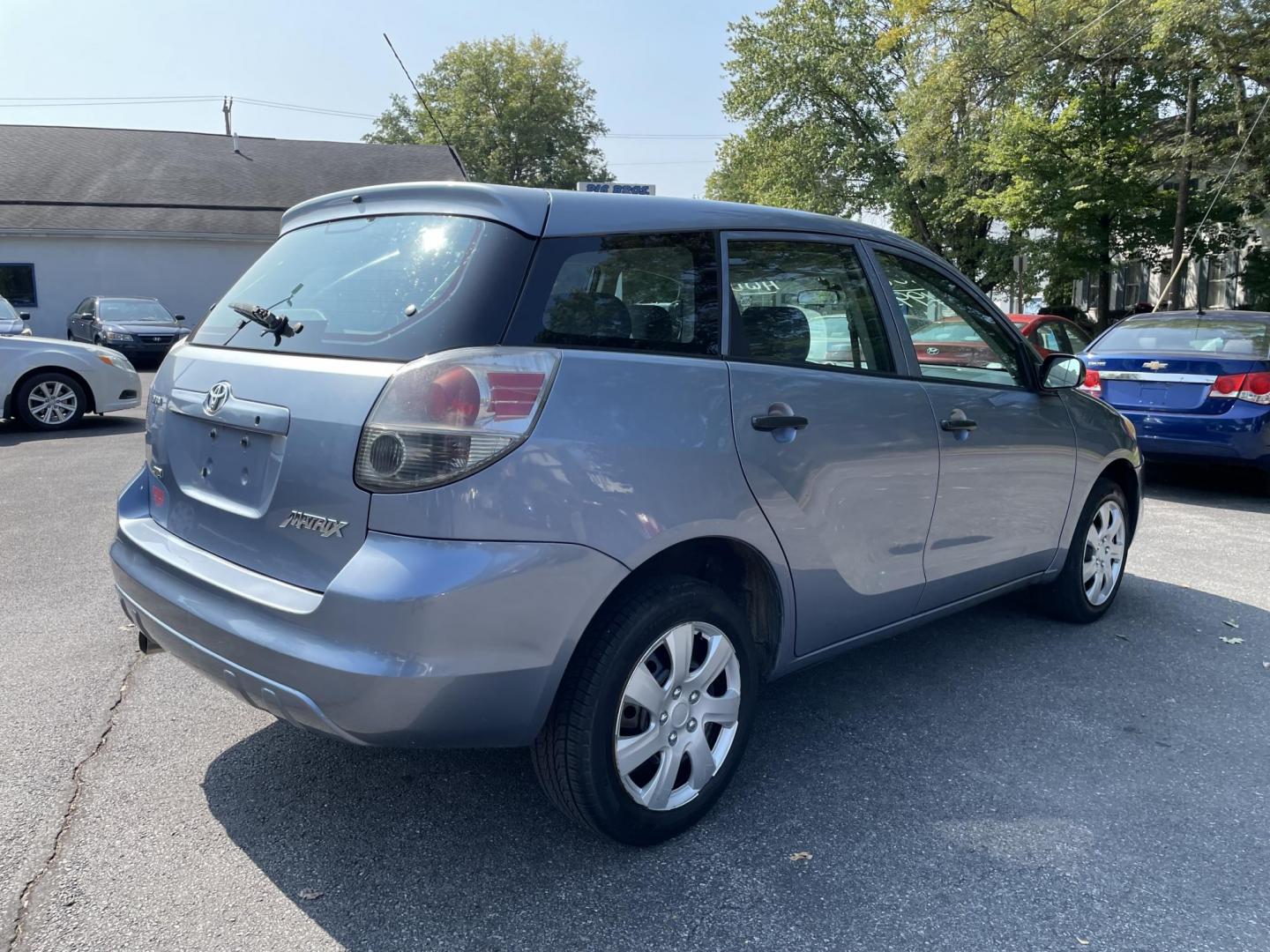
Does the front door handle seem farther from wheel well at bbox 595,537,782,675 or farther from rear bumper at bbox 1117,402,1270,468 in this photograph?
rear bumper at bbox 1117,402,1270,468

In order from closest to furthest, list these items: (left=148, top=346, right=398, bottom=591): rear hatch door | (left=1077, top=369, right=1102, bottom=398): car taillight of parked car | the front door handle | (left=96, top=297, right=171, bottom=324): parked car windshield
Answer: (left=148, top=346, right=398, bottom=591): rear hatch door
the front door handle
(left=1077, top=369, right=1102, bottom=398): car taillight of parked car
(left=96, top=297, right=171, bottom=324): parked car windshield

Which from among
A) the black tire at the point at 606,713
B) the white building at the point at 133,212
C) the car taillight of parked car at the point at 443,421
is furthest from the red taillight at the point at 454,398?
the white building at the point at 133,212

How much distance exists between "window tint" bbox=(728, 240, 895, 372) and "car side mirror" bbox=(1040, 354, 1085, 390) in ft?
3.50

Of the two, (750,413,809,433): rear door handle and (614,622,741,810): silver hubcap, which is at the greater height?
(750,413,809,433): rear door handle

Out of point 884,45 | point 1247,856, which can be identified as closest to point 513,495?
point 1247,856

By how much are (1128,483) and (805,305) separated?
8.34ft

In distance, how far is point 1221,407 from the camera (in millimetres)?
7727

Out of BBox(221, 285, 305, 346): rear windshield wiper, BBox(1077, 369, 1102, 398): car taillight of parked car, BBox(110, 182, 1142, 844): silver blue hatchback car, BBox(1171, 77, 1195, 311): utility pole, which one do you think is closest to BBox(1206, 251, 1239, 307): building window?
BBox(1171, 77, 1195, 311): utility pole

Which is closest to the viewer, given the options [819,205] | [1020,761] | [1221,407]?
[1020,761]

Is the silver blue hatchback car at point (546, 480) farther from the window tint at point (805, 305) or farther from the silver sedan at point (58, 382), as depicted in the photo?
the silver sedan at point (58, 382)

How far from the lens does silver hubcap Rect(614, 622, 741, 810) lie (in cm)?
270

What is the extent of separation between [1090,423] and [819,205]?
93.8ft

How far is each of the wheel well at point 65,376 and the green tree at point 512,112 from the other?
44.6 m

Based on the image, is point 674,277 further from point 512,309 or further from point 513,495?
point 513,495
